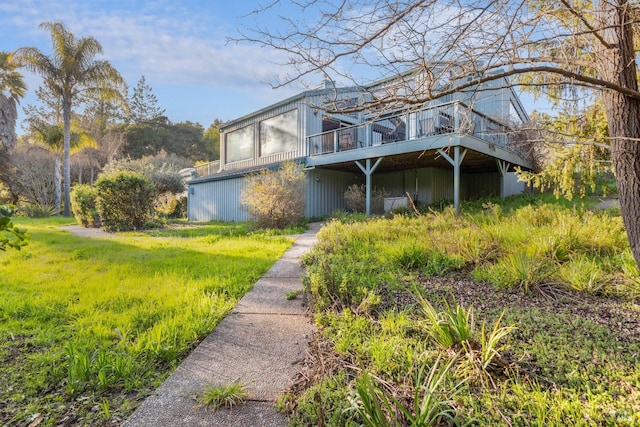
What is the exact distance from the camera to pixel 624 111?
7.37ft

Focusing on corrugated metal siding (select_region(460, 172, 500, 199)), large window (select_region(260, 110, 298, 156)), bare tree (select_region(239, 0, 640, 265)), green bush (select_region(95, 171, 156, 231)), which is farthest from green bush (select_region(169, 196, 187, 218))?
bare tree (select_region(239, 0, 640, 265))

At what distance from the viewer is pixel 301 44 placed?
235 cm

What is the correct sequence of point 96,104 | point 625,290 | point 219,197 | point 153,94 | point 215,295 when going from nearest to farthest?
point 625,290
point 215,295
point 219,197
point 96,104
point 153,94

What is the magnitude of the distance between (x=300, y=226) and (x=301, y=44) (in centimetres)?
776

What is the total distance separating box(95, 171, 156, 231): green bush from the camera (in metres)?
10.6

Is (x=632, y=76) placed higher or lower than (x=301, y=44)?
lower

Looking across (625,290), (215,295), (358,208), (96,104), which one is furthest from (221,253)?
(96,104)

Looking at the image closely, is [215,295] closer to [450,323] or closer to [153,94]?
[450,323]

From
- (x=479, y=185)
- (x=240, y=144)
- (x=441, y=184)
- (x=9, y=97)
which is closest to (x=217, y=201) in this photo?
(x=240, y=144)

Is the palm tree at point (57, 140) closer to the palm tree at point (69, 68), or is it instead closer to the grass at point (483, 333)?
the palm tree at point (69, 68)

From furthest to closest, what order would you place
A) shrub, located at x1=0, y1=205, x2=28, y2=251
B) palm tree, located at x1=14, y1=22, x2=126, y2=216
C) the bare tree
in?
palm tree, located at x1=14, y1=22, x2=126, y2=216, the bare tree, shrub, located at x1=0, y1=205, x2=28, y2=251

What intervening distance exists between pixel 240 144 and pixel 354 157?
24.2 ft

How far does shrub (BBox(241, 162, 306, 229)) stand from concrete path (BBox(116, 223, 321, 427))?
19.1 ft

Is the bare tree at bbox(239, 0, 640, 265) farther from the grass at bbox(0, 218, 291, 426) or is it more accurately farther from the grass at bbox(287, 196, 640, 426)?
the grass at bbox(0, 218, 291, 426)
